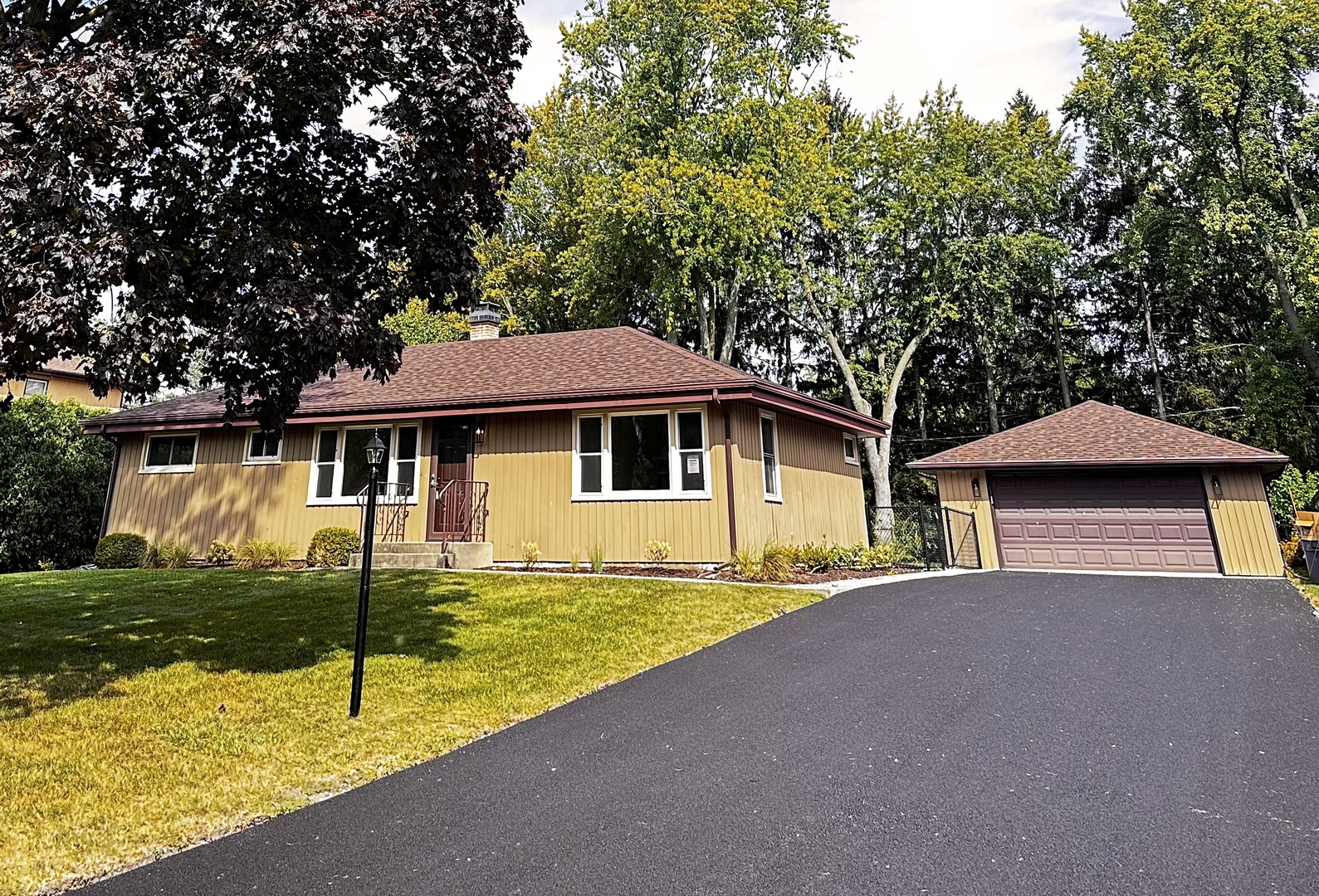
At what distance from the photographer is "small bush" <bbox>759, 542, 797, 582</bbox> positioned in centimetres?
1027

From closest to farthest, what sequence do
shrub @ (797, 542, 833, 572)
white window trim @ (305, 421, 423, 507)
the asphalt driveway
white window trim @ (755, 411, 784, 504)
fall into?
1. the asphalt driveway
2. shrub @ (797, 542, 833, 572)
3. white window trim @ (755, 411, 784, 504)
4. white window trim @ (305, 421, 423, 507)

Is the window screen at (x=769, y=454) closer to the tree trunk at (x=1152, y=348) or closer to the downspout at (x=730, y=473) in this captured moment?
the downspout at (x=730, y=473)

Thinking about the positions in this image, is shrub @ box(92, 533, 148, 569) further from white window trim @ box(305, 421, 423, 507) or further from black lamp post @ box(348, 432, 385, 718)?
black lamp post @ box(348, 432, 385, 718)

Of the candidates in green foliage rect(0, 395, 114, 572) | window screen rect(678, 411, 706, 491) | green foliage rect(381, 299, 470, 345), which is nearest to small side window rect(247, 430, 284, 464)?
green foliage rect(0, 395, 114, 572)

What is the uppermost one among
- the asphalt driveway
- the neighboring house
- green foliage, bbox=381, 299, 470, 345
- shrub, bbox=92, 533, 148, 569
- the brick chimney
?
green foliage, bbox=381, 299, 470, 345

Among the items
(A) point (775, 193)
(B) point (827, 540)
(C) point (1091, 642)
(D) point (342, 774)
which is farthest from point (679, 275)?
(D) point (342, 774)

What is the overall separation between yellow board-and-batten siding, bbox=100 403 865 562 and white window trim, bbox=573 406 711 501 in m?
0.08

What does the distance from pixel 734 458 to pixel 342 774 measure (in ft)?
27.9

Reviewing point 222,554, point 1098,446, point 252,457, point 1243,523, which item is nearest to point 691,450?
point 252,457

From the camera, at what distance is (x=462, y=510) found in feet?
41.4

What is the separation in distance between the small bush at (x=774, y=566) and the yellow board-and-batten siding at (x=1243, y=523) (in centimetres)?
1013

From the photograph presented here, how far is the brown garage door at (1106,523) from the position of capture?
14078 millimetres

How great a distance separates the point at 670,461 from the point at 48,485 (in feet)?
47.7

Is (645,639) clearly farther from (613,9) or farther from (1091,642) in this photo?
(613,9)
